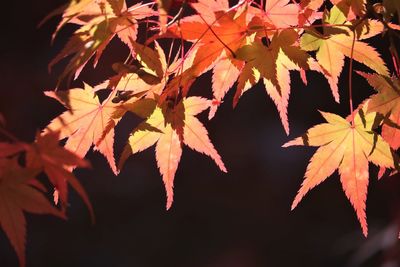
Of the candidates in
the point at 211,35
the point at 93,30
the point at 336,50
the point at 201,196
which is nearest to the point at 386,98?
the point at 336,50

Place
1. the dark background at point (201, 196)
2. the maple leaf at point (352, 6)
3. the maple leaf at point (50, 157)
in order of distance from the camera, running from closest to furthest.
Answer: the maple leaf at point (50, 157)
the maple leaf at point (352, 6)
the dark background at point (201, 196)

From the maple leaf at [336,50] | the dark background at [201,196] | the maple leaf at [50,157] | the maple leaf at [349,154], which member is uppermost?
the maple leaf at [50,157]

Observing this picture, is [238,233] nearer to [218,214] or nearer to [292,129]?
[218,214]

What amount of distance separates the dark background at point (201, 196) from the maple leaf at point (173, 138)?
2219mm

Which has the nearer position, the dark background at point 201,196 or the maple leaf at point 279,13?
the maple leaf at point 279,13

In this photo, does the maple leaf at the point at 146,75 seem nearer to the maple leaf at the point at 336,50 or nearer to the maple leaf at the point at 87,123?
the maple leaf at the point at 87,123

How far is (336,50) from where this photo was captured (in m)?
0.88

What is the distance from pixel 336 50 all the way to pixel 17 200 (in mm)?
494

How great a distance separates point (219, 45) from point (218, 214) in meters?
2.55

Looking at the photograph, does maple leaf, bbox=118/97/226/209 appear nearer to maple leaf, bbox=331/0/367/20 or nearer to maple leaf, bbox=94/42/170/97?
maple leaf, bbox=94/42/170/97

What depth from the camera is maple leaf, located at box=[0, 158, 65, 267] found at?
69cm

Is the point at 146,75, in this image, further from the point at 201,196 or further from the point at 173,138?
the point at 201,196

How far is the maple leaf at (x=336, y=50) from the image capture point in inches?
32.8

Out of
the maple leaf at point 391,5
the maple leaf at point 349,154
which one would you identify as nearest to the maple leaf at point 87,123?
the maple leaf at point 349,154
